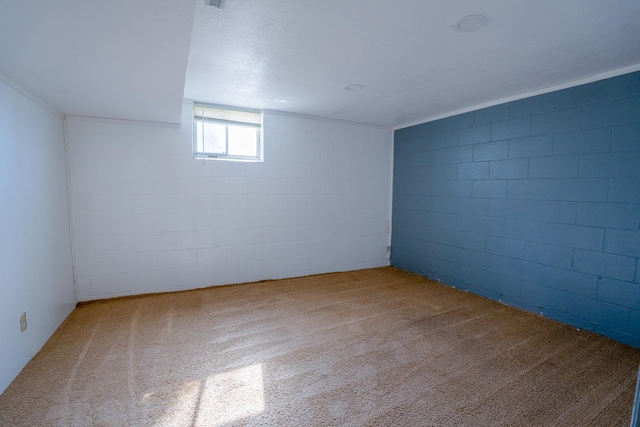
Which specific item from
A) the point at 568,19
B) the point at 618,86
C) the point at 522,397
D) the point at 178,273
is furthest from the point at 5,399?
the point at 618,86

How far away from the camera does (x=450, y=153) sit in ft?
12.9

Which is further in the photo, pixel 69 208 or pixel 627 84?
pixel 69 208

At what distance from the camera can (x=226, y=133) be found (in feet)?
12.6

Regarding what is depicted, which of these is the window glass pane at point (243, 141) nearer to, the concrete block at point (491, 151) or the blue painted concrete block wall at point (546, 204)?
the blue painted concrete block wall at point (546, 204)

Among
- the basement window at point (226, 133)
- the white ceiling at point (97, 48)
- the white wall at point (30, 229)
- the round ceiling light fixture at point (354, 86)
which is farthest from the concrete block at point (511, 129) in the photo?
the white wall at point (30, 229)

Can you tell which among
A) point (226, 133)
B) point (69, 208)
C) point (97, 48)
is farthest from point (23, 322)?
point (226, 133)

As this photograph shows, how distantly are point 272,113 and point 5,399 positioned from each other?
3.60 metres

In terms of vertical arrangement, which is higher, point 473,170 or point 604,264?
point 473,170

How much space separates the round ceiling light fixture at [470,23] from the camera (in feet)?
5.80

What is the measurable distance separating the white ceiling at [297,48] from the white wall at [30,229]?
0.28 metres

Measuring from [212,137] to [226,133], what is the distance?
194 mm

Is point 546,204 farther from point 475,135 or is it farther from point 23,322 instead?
point 23,322

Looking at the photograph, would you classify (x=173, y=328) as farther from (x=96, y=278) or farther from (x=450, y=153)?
(x=450, y=153)

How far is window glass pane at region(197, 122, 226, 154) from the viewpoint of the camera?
3.69 metres
